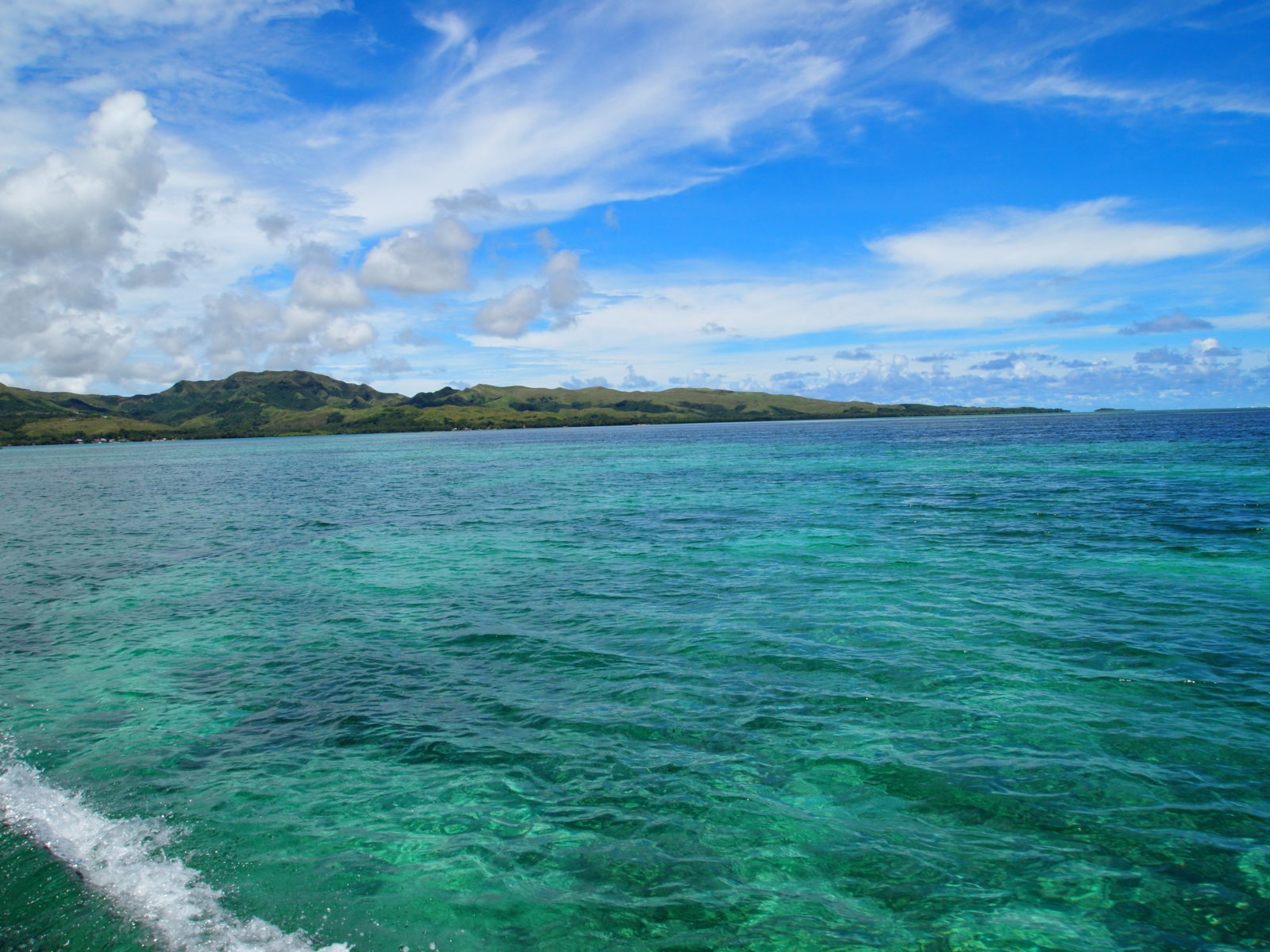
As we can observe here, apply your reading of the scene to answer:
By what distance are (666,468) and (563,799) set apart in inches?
3046

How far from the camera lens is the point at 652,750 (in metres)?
12.6

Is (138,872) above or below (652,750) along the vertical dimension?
below

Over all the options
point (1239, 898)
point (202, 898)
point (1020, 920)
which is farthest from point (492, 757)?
point (1239, 898)

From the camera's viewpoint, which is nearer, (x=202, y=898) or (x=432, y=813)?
(x=202, y=898)

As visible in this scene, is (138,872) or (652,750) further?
(652,750)

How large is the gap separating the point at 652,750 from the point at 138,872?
7.82 m

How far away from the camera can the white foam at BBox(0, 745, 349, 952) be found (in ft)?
26.4

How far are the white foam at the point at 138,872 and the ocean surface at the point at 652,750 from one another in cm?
6

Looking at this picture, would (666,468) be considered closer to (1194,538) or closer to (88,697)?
(1194,538)

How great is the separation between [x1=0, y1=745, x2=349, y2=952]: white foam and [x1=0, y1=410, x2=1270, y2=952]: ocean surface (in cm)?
6

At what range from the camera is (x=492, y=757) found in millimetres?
12609

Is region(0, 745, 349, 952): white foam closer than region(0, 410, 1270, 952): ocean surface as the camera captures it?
Yes

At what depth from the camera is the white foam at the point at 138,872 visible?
26.4ft

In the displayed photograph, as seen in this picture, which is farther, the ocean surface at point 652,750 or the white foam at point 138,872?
the ocean surface at point 652,750
